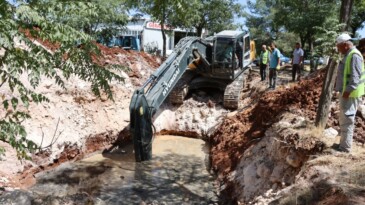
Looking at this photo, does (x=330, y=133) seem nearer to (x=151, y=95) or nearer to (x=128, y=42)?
(x=151, y=95)

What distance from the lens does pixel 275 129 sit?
8.07 meters

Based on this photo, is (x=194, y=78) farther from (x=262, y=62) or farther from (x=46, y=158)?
(x=46, y=158)

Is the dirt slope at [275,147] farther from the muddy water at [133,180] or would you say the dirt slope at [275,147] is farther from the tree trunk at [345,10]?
the tree trunk at [345,10]

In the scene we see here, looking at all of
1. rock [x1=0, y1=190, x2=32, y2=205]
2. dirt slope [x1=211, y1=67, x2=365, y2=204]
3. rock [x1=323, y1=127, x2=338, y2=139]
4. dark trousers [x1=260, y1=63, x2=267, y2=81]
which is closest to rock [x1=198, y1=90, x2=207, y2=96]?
dark trousers [x1=260, y1=63, x2=267, y2=81]

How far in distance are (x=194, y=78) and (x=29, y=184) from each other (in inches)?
304

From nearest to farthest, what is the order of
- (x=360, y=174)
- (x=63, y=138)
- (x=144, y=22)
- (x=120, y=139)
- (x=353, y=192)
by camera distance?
1. (x=353, y=192)
2. (x=360, y=174)
3. (x=63, y=138)
4. (x=120, y=139)
5. (x=144, y=22)

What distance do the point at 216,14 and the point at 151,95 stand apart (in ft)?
53.8

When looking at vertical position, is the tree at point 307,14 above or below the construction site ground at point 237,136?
above

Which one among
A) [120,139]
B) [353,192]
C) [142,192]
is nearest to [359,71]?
[353,192]

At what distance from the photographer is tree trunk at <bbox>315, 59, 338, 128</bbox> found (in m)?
6.65

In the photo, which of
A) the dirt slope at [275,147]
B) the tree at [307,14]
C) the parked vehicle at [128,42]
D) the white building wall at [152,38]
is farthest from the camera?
the white building wall at [152,38]

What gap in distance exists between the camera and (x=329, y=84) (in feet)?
22.1

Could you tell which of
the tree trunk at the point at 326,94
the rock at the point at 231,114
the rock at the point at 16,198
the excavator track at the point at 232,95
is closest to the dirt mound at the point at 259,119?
the rock at the point at 231,114

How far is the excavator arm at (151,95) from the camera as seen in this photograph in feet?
31.0
